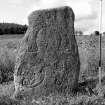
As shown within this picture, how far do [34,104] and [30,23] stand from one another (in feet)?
6.33

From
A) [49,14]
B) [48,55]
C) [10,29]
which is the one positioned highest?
[49,14]

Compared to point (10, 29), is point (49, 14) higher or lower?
higher

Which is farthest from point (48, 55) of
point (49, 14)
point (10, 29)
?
Answer: point (10, 29)

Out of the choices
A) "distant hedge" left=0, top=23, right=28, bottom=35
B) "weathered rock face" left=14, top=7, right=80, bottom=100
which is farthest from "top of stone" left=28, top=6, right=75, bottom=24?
"distant hedge" left=0, top=23, right=28, bottom=35

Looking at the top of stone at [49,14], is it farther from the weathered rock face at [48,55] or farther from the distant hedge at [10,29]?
the distant hedge at [10,29]

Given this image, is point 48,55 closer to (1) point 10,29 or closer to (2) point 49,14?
(2) point 49,14

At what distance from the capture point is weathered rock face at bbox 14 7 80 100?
5.95 m

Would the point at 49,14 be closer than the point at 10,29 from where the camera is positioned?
Yes

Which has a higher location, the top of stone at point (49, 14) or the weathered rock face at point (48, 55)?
the top of stone at point (49, 14)

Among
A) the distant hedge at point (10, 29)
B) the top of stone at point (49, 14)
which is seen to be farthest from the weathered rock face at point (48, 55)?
the distant hedge at point (10, 29)

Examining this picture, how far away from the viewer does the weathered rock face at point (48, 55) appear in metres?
5.95

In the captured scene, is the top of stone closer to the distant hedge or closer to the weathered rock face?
the weathered rock face

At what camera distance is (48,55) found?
5.94 metres

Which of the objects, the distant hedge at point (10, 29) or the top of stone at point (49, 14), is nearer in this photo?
the top of stone at point (49, 14)
